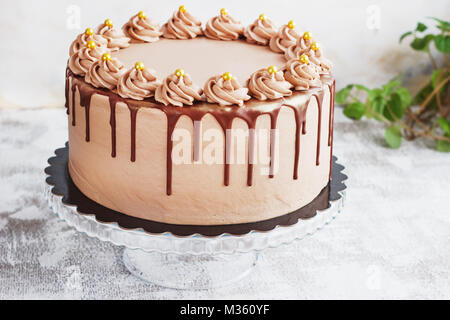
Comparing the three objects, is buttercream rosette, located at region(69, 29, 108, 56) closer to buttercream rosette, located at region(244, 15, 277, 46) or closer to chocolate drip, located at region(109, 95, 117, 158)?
chocolate drip, located at region(109, 95, 117, 158)

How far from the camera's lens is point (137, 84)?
2199 mm

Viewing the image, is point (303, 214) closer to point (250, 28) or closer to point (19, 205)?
point (250, 28)

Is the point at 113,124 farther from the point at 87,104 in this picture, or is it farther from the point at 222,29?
the point at 222,29

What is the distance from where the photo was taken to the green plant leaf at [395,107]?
3.87 meters

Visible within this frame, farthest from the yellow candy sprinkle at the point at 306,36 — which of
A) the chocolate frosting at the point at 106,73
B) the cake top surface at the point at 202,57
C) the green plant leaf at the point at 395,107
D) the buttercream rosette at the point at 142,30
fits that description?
the green plant leaf at the point at 395,107

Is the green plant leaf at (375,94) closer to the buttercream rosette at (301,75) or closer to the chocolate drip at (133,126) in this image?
the buttercream rosette at (301,75)

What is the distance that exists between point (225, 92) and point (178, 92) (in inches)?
5.6

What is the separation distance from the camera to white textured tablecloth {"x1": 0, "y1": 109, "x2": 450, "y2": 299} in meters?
2.54

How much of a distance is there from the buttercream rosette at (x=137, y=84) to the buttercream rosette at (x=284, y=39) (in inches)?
25.1

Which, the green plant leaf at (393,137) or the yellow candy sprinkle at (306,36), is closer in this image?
the yellow candy sprinkle at (306,36)

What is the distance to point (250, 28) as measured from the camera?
111 inches

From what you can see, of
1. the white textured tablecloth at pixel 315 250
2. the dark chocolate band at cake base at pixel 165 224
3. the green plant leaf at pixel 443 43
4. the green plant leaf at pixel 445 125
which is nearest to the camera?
the dark chocolate band at cake base at pixel 165 224

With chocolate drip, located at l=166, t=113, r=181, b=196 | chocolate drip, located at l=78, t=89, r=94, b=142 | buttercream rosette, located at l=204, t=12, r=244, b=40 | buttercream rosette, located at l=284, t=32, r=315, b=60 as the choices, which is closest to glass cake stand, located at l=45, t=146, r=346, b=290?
chocolate drip, located at l=166, t=113, r=181, b=196

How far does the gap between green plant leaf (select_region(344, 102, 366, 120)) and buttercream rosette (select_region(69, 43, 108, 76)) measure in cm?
188
